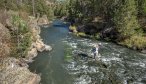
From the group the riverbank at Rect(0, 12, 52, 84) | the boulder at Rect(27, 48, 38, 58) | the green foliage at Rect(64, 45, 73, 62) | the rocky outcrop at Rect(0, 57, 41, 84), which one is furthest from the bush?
the rocky outcrop at Rect(0, 57, 41, 84)

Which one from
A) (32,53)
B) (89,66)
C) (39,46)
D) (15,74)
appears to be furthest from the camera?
(39,46)

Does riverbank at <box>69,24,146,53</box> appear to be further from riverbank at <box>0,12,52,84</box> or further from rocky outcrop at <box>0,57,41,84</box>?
rocky outcrop at <box>0,57,41,84</box>

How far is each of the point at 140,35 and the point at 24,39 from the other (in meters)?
37.0

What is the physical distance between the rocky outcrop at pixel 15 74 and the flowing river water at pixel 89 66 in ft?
8.79

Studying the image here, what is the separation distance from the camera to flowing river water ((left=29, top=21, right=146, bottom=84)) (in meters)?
41.4

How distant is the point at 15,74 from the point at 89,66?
78.4 feet

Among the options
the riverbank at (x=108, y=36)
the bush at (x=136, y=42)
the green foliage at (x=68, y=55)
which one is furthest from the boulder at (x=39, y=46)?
the bush at (x=136, y=42)

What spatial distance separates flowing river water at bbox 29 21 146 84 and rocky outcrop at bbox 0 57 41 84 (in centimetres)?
268

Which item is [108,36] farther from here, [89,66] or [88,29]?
[89,66]

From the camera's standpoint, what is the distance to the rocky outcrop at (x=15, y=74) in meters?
23.0

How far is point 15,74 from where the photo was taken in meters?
26.5

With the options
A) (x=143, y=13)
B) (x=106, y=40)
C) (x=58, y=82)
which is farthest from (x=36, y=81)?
(x=143, y=13)

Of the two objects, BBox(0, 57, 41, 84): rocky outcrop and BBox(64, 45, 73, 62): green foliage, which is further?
BBox(64, 45, 73, 62): green foliage

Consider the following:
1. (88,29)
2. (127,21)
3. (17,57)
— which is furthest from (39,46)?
(88,29)
